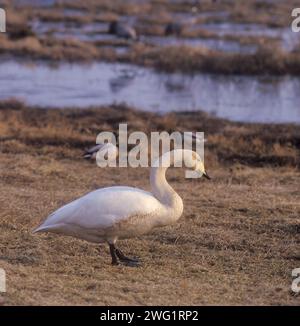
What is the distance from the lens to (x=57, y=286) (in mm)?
6344

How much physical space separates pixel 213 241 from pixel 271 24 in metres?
33.4

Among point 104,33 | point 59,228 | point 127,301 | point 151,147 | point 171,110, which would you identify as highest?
point 104,33

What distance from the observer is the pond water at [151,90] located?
20984 mm

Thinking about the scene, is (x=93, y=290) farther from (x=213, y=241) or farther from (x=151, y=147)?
(x=151, y=147)

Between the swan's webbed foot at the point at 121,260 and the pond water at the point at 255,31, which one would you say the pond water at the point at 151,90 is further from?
the swan's webbed foot at the point at 121,260

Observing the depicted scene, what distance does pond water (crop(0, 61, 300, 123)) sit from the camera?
2098 cm

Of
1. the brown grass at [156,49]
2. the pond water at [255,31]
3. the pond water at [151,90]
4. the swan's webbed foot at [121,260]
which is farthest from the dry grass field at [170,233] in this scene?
the pond water at [255,31]

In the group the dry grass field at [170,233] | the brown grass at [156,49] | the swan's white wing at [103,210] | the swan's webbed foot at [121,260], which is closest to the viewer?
the dry grass field at [170,233]

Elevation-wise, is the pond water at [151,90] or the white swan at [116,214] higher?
the pond water at [151,90]

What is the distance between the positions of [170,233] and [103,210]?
1583 mm

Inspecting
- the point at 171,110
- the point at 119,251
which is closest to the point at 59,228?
the point at 119,251

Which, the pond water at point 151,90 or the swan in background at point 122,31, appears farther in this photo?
the swan in background at point 122,31

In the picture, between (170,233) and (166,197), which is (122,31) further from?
(166,197)

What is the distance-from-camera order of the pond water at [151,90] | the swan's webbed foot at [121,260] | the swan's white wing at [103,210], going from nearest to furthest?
the swan's white wing at [103,210] < the swan's webbed foot at [121,260] < the pond water at [151,90]
